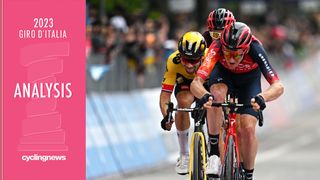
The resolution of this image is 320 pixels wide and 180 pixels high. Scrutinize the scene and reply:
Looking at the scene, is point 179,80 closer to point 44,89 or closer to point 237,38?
point 237,38

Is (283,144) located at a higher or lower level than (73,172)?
lower

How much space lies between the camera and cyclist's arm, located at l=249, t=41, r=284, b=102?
11.8m

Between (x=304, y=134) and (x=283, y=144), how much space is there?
11.4ft

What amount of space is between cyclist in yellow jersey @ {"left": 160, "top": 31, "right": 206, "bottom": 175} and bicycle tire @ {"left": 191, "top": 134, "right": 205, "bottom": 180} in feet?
2.05

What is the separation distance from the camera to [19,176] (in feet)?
36.9

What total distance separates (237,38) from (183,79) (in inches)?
63.6

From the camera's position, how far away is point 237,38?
11.6 m

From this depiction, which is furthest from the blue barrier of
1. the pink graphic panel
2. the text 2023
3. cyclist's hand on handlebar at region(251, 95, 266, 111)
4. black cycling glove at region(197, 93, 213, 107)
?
the text 2023

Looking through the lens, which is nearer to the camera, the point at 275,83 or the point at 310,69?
the point at 275,83

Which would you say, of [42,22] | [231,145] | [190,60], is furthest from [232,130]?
[42,22]

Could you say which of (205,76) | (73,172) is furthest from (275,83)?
(73,172)

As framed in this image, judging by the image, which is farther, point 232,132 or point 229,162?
point 232,132

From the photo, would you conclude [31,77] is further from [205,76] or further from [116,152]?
[116,152]

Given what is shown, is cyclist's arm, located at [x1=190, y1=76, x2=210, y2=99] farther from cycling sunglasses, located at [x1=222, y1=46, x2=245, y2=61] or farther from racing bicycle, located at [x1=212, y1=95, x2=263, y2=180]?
cycling sunglasses, located at [x1=222, y1=46, x2=245, y2=61]
